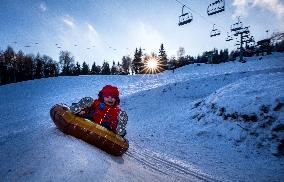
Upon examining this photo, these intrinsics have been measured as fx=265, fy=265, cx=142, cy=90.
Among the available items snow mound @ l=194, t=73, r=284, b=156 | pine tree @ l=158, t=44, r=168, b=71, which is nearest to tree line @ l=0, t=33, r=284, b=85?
pine tree @ l=158, t=44, r=168, b=71

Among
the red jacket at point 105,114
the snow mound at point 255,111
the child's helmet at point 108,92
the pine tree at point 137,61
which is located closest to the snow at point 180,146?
the snow mound at point 255,111

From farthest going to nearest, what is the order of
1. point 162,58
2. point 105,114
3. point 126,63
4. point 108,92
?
point 126,63 → point 162,58 → point 108,92 → point 105,114

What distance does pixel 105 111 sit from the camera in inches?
312

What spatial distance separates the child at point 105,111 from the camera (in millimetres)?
7734

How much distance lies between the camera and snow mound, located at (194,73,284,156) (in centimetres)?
988

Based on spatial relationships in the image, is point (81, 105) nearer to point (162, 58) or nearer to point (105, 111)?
point (105, 111)

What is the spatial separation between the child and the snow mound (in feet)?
17.0

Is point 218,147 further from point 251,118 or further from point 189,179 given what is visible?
point 189,179

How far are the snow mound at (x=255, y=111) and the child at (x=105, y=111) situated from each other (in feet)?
17.0

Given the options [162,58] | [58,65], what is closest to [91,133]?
[162,58]

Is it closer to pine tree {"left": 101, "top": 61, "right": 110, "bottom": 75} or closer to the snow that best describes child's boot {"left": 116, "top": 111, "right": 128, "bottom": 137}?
the snow

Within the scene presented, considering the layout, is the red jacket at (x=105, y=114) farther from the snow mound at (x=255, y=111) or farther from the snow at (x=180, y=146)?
the snow mound at (x=255, y=111)

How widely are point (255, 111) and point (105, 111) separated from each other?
266 inches

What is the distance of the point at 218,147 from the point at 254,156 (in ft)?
4.88
